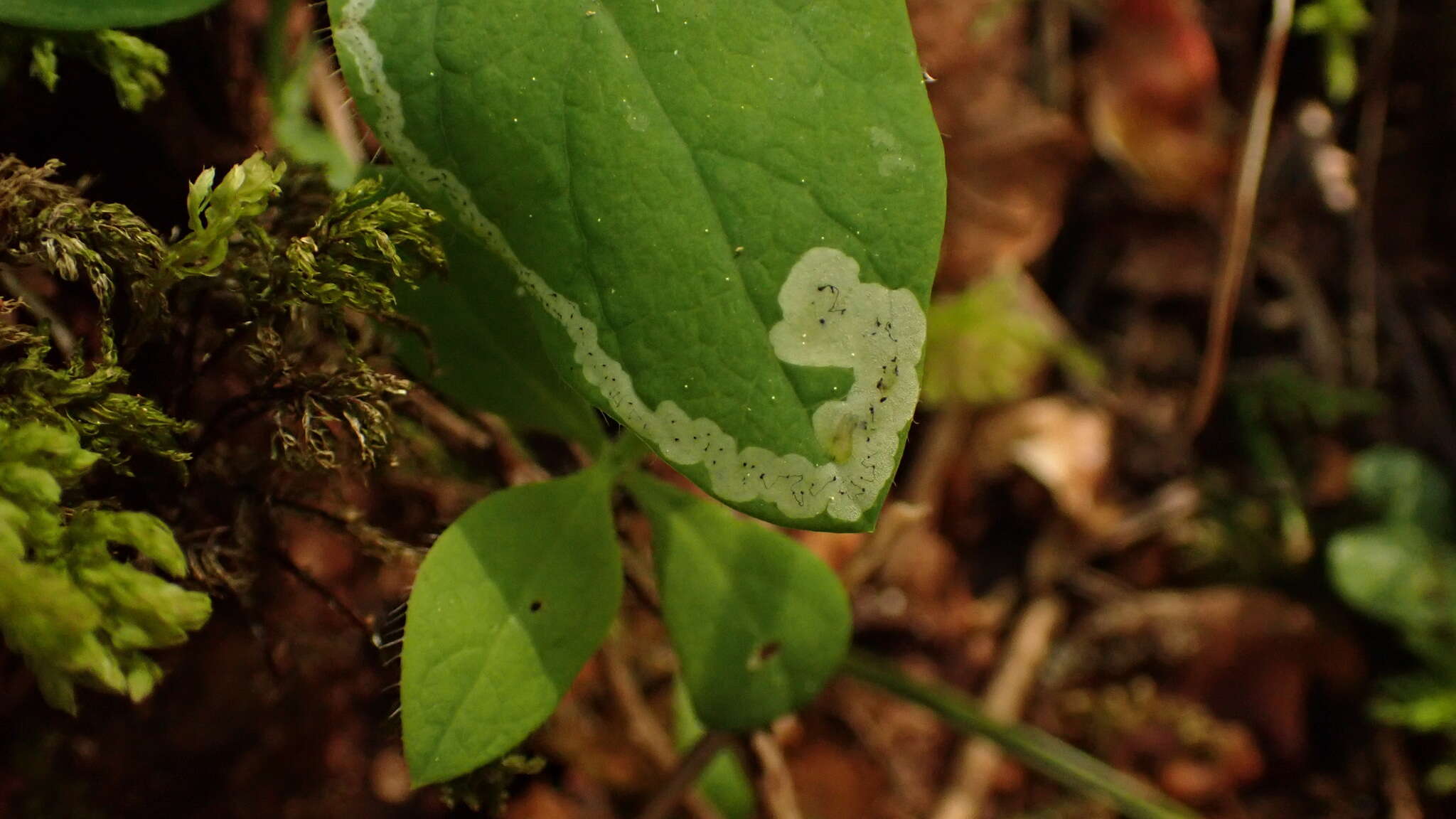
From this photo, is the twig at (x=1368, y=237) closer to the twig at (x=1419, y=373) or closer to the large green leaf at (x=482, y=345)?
the twig at (x=1419, y=373)

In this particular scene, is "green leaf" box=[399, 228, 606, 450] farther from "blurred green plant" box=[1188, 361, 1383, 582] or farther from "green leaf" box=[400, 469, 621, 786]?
"blurred green plant" box=[1188, 361, 1383, 582]

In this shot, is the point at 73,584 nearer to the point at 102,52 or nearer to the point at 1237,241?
the point at 102,52

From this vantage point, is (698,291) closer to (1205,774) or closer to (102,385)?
(102,385)

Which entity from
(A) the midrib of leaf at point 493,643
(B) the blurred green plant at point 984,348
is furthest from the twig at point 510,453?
(B) the blurred green plant at point 984,348

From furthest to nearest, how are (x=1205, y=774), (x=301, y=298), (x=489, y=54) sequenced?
(x=1205, y=774) < (x=301, y=298) < (x=489, y=54)

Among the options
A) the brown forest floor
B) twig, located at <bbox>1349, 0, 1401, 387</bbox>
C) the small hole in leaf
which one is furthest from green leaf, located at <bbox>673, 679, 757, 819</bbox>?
twig, located at <bbox>1349, 0, 1401, 387</bbox>

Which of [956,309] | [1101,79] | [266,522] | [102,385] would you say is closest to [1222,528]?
[956,309]
